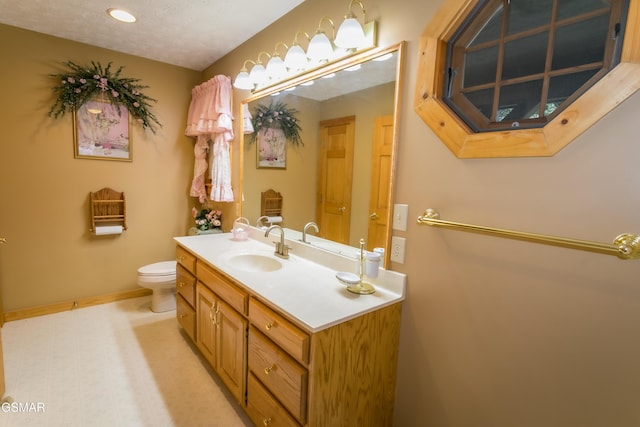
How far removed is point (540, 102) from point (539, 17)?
285 millimetres

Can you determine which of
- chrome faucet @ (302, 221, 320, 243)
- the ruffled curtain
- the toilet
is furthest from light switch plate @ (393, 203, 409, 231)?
the toilet

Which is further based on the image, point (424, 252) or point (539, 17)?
point (424, 252)

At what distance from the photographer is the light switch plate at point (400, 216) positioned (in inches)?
55.7

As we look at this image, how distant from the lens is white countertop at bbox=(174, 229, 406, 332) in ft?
4.00

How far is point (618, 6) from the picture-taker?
874mm

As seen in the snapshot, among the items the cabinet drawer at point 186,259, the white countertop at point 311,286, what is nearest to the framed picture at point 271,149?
the white countertop at point 311,286

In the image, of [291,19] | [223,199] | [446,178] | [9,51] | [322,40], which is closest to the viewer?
[446,178]

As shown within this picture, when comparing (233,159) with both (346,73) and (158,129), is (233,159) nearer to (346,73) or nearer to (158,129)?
(158,129)

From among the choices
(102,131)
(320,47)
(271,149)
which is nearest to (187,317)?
(271,149)

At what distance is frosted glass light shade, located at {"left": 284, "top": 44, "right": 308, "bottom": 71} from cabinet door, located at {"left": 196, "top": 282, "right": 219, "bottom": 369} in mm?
1505

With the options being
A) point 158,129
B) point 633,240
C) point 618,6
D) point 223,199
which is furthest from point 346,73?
point 158,129

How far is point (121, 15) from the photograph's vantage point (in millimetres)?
2123

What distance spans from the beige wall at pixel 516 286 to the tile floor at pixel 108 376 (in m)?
1.15

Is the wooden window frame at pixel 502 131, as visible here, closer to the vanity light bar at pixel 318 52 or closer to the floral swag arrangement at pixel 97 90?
the vanity light bar at pixel 318 52
